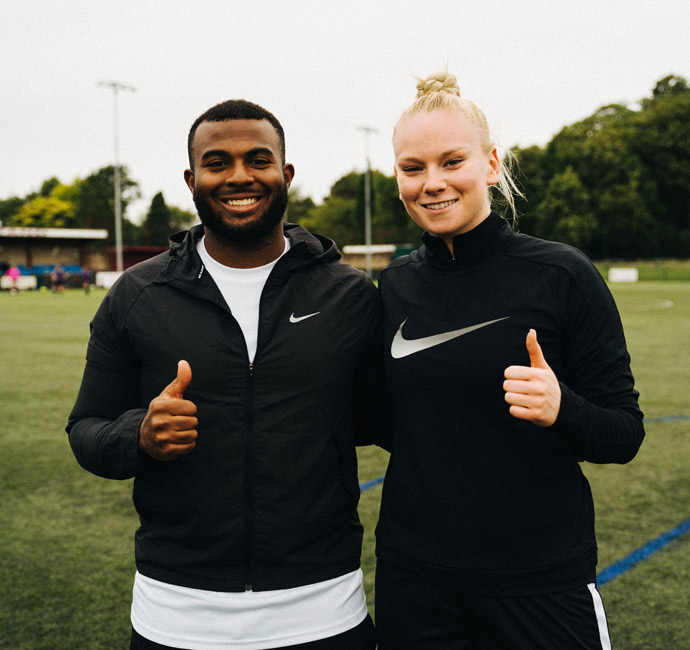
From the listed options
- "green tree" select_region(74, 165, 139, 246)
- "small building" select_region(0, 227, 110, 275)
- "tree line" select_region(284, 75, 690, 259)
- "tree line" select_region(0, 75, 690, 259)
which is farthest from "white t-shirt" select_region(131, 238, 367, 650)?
"green tree" select_region(74, 165, 139, 246)

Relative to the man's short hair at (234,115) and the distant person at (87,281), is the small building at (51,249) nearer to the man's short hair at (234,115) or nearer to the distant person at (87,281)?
the distant person at (87,281)

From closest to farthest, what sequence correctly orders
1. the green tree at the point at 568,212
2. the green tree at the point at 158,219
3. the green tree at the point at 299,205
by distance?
the green tree at the point at 568,212 → the green tree at the point at 158,219 → the green tree at the point at 299,205

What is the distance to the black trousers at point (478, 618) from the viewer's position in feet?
6.50

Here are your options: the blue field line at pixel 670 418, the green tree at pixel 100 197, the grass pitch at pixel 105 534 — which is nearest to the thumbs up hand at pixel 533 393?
the grass pitch at pixel 105 534

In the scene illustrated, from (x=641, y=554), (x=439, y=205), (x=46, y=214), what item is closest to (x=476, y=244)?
(x=439, y=205)

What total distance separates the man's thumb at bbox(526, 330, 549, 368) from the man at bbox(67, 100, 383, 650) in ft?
1.85

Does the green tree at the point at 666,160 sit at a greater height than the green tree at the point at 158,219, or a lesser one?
greater

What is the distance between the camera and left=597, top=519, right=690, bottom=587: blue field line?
386 cm

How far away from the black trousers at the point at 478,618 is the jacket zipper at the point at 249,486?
42 centimetres

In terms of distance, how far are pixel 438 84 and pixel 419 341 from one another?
813 mm

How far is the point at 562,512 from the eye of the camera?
2070 millimetres

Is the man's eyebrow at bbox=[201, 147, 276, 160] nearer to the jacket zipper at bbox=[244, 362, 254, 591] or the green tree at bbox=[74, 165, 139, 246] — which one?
the jacket zipper at bbox=[244, 362, 254, 591]

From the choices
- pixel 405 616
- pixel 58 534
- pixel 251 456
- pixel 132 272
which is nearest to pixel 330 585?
pixel 405 616

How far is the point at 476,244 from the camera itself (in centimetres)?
218
